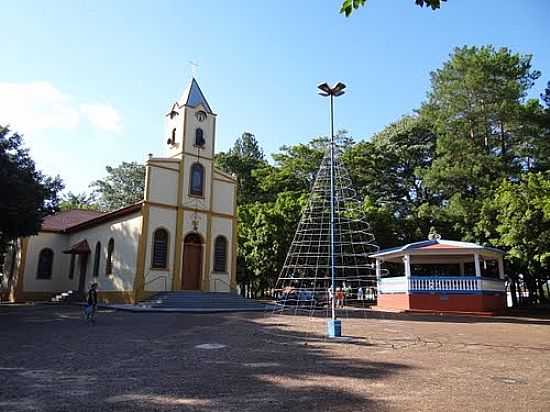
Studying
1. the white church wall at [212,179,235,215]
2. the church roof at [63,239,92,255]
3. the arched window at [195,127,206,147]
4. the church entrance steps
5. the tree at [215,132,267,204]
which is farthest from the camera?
the tree at [215,132,267,204]

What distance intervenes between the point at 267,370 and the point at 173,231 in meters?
17.0

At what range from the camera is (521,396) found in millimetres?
5781

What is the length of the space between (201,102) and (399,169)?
701 inches

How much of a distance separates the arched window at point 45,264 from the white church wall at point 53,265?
18 cm

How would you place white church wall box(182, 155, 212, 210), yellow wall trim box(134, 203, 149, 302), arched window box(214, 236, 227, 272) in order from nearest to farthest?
yellow wall trim box(134, 203, 149, 302) → white church wall box(182, 155, 212, 210) → arched window box(214, 236, 227, 272)

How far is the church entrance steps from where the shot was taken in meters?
19.7

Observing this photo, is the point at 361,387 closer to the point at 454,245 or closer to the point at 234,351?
the point at 234,351

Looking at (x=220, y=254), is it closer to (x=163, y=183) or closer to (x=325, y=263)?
(x=163, y=183)

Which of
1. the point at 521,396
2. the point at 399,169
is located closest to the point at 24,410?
the point at 521,396

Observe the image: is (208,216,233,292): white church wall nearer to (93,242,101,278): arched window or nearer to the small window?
(93,242,101,278): arched window

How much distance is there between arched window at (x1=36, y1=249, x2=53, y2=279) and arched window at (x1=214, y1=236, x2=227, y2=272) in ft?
40.9

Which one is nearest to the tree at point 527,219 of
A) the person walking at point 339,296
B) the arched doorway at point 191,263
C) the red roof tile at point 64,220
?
the person walking at point 339,296

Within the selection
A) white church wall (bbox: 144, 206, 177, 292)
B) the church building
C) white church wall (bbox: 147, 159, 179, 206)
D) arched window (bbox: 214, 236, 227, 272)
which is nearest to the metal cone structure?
arched window (bbox: 214, 236, 227, 272)

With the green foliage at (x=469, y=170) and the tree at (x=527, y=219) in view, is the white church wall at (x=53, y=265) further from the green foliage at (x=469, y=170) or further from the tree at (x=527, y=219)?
the tree at (x=527, y=219)
